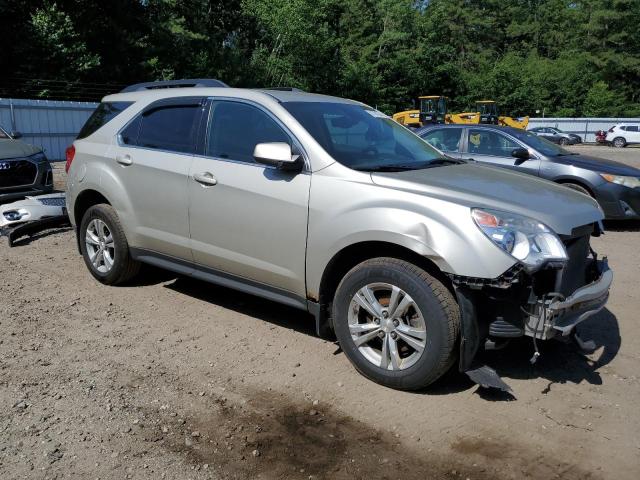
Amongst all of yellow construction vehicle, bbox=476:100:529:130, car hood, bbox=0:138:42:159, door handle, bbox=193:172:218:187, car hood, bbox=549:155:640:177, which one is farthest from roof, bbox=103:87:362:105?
yellow construction vehicle, bbox=476:100:529:130

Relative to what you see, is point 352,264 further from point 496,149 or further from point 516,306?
A: point 496,149

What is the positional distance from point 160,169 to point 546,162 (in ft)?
21.1

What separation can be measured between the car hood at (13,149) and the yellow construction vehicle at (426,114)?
93.3 ft

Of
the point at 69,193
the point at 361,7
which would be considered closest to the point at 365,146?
the point at 69,193

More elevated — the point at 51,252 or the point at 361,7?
the point at 361,7

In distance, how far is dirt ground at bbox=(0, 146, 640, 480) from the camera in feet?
9.92

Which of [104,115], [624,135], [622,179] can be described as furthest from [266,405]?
[624,135]

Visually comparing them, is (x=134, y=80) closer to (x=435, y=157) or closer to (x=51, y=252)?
(x=51, y=252)

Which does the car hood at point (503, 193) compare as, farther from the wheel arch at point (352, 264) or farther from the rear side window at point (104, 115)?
the rear side window at point (104, 115)

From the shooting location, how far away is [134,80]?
32062 millimetres

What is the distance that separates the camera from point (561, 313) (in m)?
3.41

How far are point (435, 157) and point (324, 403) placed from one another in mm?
2246

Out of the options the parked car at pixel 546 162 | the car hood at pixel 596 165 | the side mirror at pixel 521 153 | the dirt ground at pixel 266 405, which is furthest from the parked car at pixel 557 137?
the dirt ground at pixel 266 405

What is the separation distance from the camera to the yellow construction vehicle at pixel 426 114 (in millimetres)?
37719
